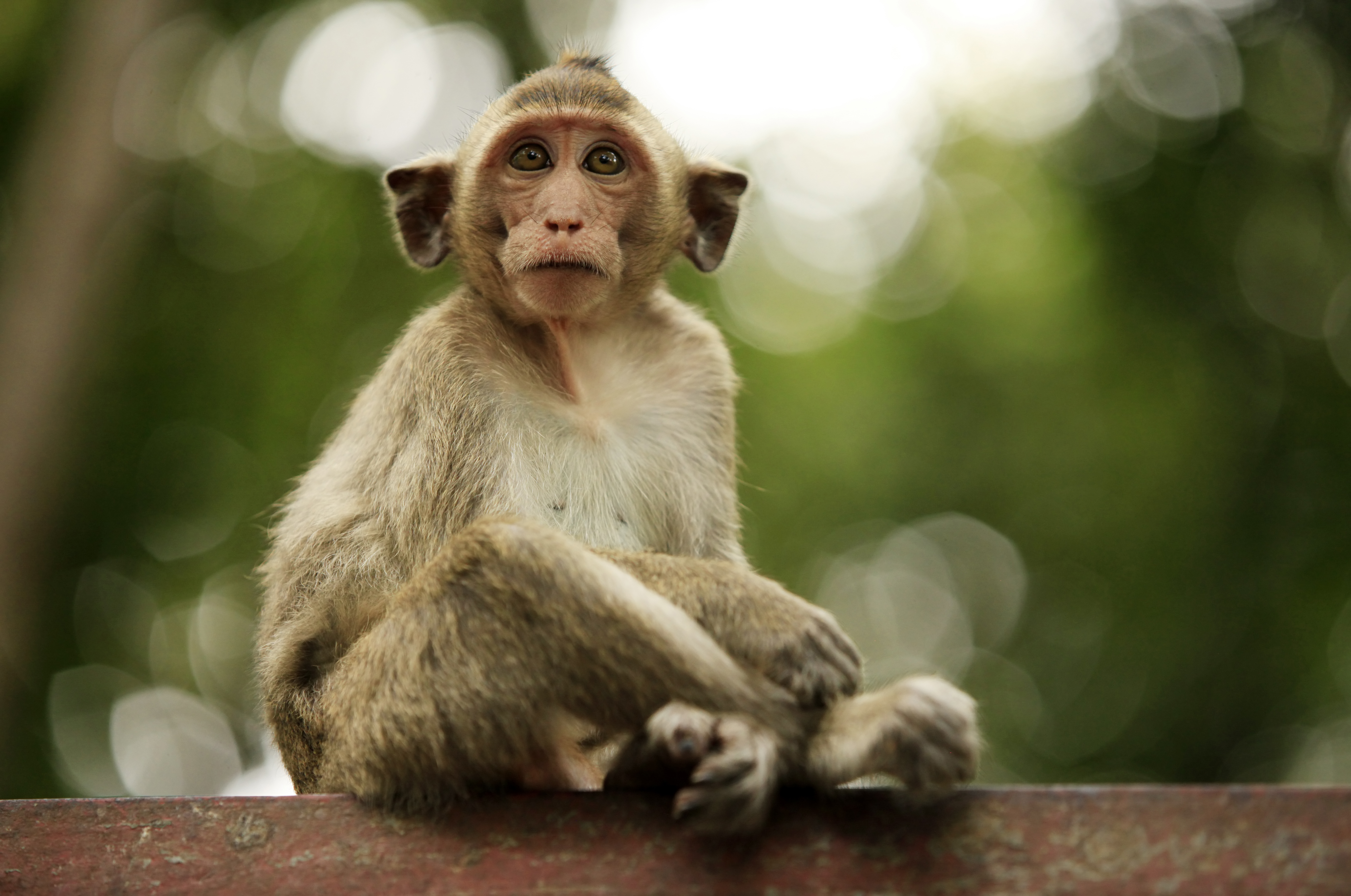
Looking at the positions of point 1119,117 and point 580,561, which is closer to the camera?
point 580,561

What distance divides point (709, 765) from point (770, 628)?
0.58 meters

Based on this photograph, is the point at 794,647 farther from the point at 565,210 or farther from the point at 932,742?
the point at 565,210

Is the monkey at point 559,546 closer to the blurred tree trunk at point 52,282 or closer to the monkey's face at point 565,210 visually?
the monkey's face at point 565,210

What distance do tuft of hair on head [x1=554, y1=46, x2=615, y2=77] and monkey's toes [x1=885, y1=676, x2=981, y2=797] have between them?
311 cm

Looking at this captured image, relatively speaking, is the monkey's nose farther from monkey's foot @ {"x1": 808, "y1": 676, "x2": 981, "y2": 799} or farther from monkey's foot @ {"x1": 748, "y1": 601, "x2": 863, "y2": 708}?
monkey's foot @ {"x1": 808, "y1": 676, "x2": 981, "y2": 799}

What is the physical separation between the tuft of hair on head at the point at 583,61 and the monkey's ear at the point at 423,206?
0.66m

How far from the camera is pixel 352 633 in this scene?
451 centimetres

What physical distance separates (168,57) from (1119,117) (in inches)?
366

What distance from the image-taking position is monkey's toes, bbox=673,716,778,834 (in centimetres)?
326

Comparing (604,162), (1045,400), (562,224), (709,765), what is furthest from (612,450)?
(1045,400)

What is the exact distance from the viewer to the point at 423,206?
5.45 m

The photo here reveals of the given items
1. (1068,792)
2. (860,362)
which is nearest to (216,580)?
(860,362)

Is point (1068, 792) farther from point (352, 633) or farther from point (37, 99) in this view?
point (37, 99)

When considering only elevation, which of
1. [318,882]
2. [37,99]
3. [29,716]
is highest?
[37,99]
